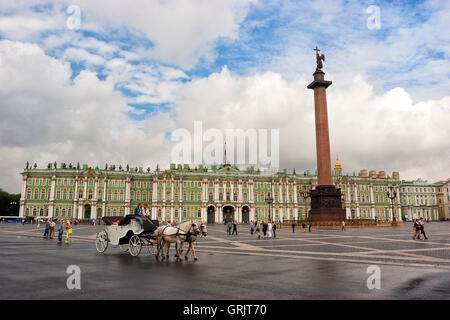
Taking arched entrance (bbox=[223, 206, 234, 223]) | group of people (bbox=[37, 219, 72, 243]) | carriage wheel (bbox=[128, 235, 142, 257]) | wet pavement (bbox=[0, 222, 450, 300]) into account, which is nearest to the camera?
wet pavement (bbox=[0, 222, 450, 300])

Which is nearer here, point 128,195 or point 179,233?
point 179,233

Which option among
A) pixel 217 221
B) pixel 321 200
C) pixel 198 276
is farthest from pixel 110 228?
pixel 217 221

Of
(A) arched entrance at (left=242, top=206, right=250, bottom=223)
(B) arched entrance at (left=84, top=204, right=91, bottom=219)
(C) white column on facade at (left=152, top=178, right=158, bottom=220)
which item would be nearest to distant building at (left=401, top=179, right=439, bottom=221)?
(A) arched entrance at (left=242, top=206, right=250, bottom=223)

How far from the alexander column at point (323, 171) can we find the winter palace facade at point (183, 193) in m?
34.0

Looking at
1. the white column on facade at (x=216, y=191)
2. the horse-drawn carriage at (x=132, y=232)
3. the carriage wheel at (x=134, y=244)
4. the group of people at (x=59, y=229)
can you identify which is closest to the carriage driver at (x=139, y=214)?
the horse-drawn carriage at (x=132, y=232)

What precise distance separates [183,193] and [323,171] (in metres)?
53.1

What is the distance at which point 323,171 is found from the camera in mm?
44844

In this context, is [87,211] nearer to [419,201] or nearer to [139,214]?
[139,214]

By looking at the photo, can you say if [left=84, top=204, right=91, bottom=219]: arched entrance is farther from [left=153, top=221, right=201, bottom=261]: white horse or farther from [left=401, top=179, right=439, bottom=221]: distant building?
[left=401, top=179, right=439, bottom=221]: distant building

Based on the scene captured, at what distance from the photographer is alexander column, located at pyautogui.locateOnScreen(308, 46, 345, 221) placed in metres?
43.7

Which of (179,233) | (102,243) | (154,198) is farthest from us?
(154,198)

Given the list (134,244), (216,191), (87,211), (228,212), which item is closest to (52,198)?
(87,211)

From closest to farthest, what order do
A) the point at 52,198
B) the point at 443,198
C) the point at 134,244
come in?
the point at 134,244
the point at 52,198
the point at 443,198

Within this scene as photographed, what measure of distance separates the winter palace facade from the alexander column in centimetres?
3395
